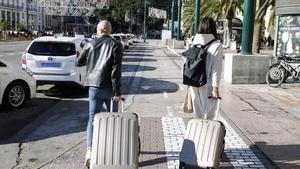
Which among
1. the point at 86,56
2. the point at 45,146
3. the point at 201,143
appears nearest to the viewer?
the point at 201,143

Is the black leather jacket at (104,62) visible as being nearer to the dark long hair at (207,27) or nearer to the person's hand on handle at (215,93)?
the dark long hair at (207,27)

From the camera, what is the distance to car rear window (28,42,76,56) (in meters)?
11.2

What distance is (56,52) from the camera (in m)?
11.2

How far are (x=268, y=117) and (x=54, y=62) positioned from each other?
5.32m

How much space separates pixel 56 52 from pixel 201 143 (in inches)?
276

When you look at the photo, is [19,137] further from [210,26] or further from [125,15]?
[125,15]

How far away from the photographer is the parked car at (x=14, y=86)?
29.6 ft

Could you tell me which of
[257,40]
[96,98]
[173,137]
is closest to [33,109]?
[173,137]

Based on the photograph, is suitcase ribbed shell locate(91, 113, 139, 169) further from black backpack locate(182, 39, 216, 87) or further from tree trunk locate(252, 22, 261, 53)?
tree trunk locate(252, 22, 261, 53)

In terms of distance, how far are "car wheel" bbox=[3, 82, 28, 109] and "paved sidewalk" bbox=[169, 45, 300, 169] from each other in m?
4.23

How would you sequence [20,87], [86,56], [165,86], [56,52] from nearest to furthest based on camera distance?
[86,56], [20,87], [56,52], [165,86]

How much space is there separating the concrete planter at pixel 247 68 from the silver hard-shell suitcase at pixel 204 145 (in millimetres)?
8399

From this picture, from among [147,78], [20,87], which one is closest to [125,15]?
[147,78]

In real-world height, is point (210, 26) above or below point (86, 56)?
above
